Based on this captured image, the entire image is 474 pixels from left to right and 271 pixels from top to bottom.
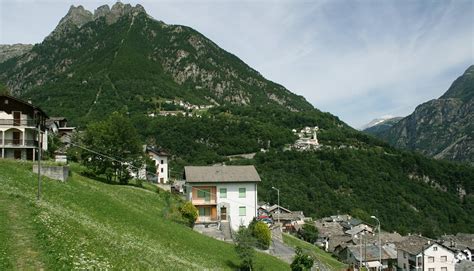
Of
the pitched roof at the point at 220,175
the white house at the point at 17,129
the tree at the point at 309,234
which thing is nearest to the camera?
the pitched roof at the point at 220,175

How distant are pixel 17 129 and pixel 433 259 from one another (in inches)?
2835

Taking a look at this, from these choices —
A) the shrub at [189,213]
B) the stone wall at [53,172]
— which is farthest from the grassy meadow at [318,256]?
the stone wall at [53,172]

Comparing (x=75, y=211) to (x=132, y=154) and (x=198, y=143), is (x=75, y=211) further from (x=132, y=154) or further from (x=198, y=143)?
(x=198, y=143)

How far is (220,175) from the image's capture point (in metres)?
53.6

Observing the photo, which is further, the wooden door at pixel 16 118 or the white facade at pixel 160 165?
the white facade at pixel 160 165

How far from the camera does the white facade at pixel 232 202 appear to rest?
51.9 metres

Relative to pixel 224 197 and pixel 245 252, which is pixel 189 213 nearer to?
pixel 224 197

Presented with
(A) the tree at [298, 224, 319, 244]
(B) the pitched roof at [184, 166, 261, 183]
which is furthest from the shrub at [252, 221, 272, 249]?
(A) the tree at [298, 224, 319, 244]

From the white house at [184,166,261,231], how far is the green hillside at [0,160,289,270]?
11.1 metres

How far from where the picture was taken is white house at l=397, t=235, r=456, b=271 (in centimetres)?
7650

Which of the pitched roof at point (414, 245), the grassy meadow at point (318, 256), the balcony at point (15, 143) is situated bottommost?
the pitched roof at point (414, 245)

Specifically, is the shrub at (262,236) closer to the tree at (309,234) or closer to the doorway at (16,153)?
the doorway at (16,153)

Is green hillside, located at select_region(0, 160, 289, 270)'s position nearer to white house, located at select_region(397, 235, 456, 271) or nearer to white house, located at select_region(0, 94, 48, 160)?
white house, located at select_region(0, 94, 48, 160)

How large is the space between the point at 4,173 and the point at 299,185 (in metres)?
140
